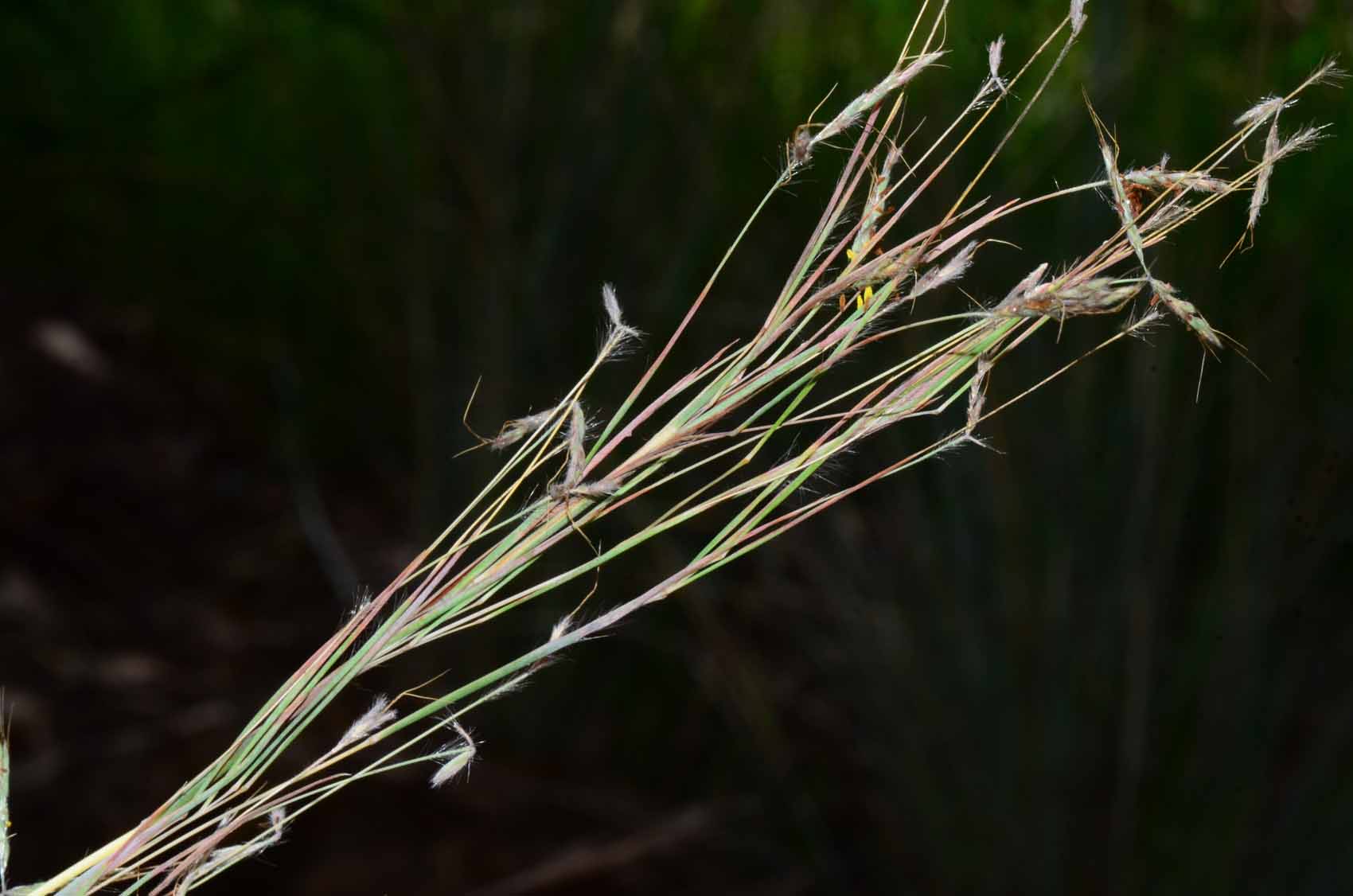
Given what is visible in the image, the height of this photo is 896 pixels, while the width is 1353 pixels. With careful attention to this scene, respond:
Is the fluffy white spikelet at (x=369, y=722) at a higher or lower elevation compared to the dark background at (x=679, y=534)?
lower

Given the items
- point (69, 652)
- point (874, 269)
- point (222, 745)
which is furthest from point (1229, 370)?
point (69, 652)

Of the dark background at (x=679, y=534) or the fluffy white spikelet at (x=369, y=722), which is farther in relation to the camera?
the dark background at (x=679, y=534)

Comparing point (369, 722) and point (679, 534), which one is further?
point (679, 534)

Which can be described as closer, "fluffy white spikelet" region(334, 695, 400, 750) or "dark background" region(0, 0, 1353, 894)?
"fluffy white spikelet" region(334, 695, 400, 750)

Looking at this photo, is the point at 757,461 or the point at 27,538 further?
the point at 27,538

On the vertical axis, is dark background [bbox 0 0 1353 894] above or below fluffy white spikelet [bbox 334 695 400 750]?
above

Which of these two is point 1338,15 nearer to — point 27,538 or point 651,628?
point 651,628

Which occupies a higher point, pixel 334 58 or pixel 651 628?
pixel 334 58

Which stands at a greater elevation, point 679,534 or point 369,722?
point 679,534
